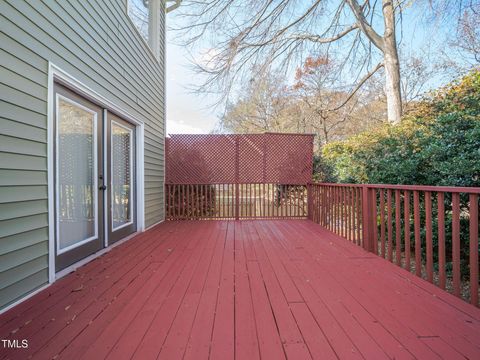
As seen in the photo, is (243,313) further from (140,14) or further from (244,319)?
(140,14)

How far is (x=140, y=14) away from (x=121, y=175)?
3036 mm

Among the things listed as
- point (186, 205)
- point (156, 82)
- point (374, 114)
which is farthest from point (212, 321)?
point (374, 114)

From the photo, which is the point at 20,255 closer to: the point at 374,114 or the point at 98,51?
the point at 98,51

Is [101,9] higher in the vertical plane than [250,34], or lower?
lower

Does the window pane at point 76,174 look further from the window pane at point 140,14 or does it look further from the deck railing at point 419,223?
the deck railing at point 419,223

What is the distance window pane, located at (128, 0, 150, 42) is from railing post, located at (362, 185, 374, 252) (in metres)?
4.46

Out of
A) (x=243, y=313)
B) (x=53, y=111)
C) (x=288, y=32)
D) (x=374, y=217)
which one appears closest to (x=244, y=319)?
(x=243, y=313)

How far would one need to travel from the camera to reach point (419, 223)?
2.13 metres

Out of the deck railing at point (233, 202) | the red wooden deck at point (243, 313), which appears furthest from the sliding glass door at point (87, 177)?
the deck railing at point (233, 202)

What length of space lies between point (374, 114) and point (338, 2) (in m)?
6.45

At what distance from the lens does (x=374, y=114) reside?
11.2m

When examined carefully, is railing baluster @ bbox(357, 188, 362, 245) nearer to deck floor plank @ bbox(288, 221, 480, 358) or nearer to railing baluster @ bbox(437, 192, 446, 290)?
deck floor plank @ bbox(288, 221, 480, 358)

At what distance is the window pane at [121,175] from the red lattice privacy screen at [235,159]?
149 centimetres

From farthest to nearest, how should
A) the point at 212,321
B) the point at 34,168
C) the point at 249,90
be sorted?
the point at 249,90
the point at 34,168
the point at 212,321
